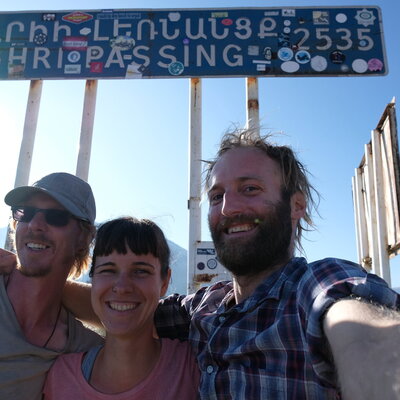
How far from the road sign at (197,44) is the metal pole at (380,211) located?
36.9 inches

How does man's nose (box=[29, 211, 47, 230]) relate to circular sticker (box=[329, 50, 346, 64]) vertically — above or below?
below

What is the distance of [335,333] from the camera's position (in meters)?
1.08

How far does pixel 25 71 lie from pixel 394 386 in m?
5.09

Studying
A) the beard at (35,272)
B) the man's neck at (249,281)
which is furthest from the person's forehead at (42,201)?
the man's neck at (249,281)

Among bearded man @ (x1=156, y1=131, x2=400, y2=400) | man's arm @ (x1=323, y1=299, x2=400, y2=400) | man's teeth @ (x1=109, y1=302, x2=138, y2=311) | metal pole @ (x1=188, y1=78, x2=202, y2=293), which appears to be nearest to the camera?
man's arm @ (x1=323, y1=299, x2=400, y2=400)

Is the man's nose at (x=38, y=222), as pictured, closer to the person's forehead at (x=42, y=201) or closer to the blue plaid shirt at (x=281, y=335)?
the person's forehead at (x=42, y=201)

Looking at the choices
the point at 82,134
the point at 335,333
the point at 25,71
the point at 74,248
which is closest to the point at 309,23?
the point at 82,134

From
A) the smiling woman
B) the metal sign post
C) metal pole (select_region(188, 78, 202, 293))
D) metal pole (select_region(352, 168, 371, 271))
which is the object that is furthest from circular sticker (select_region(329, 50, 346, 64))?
the smiling woman

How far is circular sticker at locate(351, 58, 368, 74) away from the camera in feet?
14.7

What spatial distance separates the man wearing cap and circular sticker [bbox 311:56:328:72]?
10.8 ft

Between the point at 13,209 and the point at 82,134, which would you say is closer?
the point at 13,209

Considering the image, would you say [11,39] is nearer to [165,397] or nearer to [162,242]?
[162,242]

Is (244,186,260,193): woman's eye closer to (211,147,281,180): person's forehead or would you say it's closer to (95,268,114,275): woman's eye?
(211,147,281,180): person's forehead

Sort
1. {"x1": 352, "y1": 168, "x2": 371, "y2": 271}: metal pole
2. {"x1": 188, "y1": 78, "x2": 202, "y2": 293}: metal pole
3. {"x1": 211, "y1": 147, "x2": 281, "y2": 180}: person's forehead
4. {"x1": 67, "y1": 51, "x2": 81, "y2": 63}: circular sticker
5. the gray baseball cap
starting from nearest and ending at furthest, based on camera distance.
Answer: {"x1": 211, "y1": 147, "x2": 281, "y2": 180}: person's forehead → the gray baseball cap → {"x1": 188, "y1": 78, "x2": 202, "y2": 293}: metal pole → {"x1": 67, "y1": 51, "x2": 81, "y2": 63}: circular sticker → {"x1": 352, "y1": 168, "x2": 371, "y2": 271}: metal pole
